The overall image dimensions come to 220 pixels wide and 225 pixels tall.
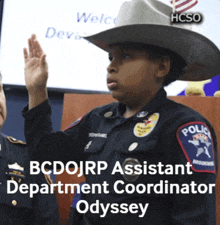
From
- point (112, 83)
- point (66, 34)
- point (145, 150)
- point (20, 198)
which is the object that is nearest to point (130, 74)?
point (112, 83)

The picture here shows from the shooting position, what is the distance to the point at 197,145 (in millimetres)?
589

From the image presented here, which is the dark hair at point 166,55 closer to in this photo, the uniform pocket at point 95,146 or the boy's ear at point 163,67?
the boy's ear at point 163,67

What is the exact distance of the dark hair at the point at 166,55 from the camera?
2.22 feet

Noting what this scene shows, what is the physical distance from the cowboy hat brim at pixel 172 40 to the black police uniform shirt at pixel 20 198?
0.48 metres

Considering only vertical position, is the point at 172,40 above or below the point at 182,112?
above

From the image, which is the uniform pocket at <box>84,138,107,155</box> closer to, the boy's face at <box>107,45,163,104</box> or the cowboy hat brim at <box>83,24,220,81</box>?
the boy's face at <box>107,45,163,104</box>

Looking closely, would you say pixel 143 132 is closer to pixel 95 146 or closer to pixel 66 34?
pixel 95 146

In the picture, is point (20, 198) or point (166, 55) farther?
point (20, 198)

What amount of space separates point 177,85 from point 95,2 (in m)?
0.62

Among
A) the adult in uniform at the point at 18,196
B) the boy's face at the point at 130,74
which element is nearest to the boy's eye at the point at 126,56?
the boy's face at the point at 130,74

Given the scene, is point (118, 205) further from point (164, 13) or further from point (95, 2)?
point (95, 2)

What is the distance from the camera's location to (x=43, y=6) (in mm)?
1765

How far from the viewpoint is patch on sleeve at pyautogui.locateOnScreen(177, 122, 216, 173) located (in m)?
0.58

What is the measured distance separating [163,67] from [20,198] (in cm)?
58
